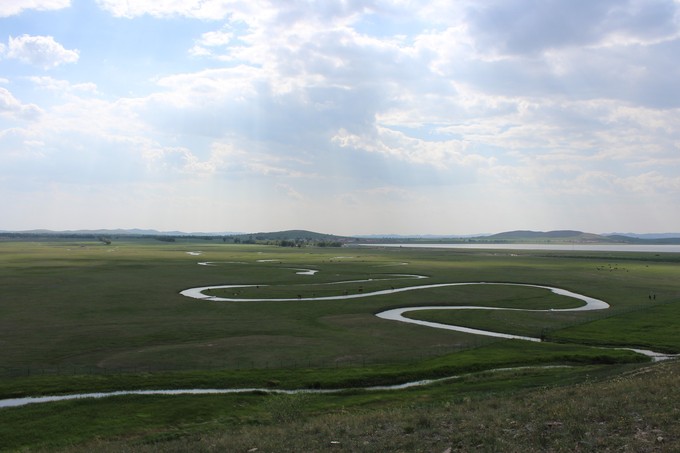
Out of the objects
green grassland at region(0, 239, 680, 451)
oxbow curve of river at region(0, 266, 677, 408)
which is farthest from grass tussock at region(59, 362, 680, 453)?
oxbow curve of river at region(0, 266, 677, 408)

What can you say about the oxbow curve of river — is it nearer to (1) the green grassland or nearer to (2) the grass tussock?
(1) the green grassland

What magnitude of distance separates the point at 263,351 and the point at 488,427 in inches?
1270

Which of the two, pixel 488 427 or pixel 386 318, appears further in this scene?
pixel 386 318

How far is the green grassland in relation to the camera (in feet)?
106

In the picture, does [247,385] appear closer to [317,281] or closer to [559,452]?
[559,452]

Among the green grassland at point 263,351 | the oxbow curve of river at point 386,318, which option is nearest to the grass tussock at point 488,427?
the green grassland at point 263,351

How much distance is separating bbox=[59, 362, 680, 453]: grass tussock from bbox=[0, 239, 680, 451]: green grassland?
1.42ft

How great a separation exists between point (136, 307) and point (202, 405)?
45940 mm

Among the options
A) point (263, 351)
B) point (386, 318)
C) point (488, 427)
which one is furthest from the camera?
point (386, 318)

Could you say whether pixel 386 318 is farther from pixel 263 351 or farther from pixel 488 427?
pixel 488 427

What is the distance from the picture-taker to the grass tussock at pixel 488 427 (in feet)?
63.4

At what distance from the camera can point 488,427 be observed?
880 inches

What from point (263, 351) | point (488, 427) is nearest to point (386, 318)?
point (263, 351)

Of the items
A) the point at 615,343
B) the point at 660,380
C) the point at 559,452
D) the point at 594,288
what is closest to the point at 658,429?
the point at 559,452
